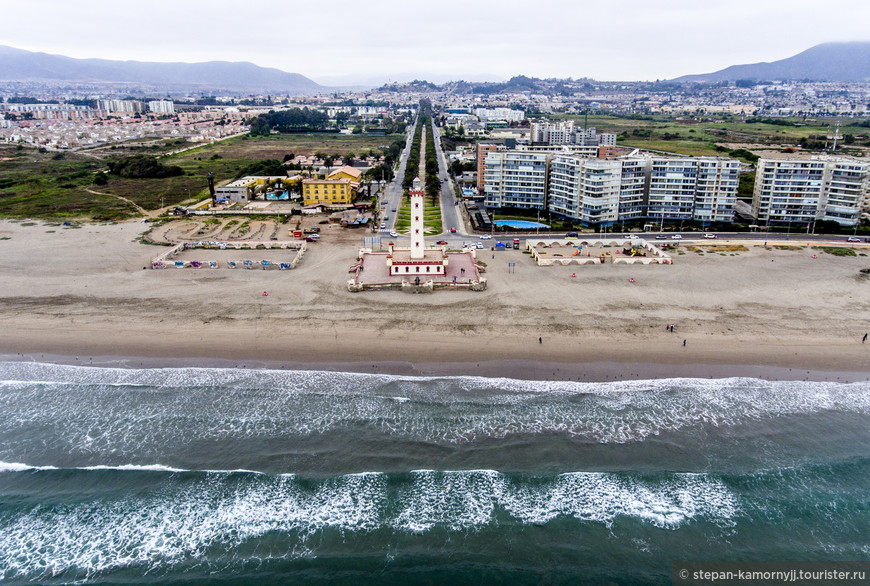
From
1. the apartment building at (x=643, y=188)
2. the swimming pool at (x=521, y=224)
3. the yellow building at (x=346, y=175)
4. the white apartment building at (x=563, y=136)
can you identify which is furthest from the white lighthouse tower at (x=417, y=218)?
the white apartment building at (x=563, y=136)

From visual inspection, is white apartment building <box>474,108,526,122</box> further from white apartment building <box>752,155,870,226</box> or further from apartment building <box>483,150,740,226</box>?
white apartment building <box>752,155,870,226</box>

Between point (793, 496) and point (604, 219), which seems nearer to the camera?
point (793, 496)

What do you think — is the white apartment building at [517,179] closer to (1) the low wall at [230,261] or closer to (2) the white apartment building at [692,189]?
(2) the white apartment building at [692,189]

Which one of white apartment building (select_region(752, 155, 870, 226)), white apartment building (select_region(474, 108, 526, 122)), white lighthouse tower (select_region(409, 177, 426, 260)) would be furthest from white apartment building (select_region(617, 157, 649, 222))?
white apartment building (select_region(474, 108, 526, 122))

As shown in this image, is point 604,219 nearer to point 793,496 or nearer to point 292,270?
point 292,270

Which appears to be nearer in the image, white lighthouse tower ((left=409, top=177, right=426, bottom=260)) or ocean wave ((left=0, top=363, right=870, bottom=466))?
ocean wave ((left=0, top=363, right=870, bottom=466))

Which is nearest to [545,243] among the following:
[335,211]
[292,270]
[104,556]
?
[292,270]

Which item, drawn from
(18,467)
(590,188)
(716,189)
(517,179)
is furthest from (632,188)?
(18,467)
